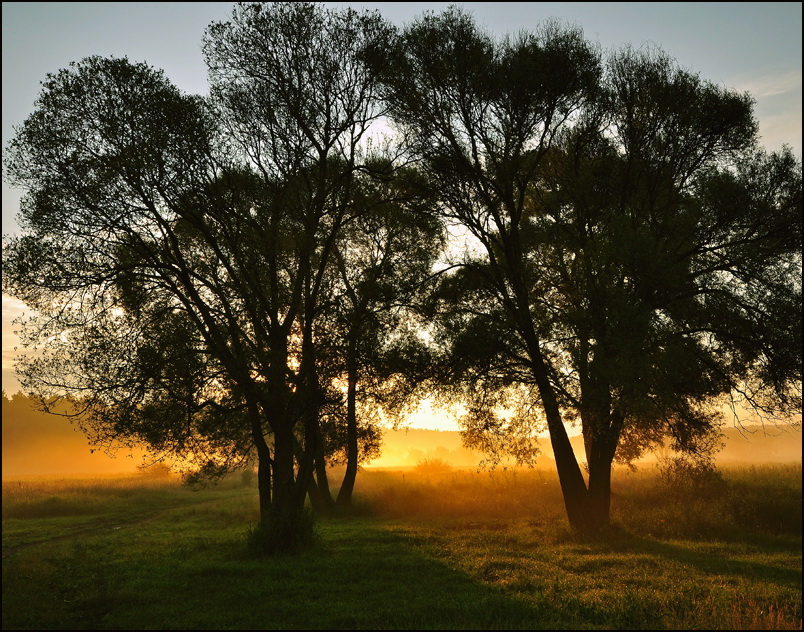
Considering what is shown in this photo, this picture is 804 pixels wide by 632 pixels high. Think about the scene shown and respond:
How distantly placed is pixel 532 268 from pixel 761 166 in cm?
879

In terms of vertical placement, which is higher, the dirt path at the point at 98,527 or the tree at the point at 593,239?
the tree at the point at 593,239

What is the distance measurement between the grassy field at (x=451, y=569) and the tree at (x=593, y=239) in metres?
3.45

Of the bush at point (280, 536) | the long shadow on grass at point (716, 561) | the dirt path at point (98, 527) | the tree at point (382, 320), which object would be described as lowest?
the dirt path at point (98, 527)

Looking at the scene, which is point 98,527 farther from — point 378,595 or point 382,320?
point 378,595

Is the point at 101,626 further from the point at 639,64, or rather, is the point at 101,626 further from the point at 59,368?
the point at 639,64

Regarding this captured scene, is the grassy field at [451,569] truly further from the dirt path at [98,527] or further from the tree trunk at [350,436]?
the tree trunk at [350,436]

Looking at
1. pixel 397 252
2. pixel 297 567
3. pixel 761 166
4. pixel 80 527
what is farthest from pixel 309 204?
pixel 80 527

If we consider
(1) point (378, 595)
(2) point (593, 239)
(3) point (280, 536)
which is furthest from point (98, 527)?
(2) point (593, 239)

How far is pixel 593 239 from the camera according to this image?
20.0 meters

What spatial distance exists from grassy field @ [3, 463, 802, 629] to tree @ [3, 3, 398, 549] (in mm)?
3337

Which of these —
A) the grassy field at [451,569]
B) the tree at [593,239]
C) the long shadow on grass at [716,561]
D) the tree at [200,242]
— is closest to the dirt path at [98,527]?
the grassy field at [451,569]

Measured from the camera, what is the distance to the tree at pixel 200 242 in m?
16.9

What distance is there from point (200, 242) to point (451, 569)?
46.9 ft

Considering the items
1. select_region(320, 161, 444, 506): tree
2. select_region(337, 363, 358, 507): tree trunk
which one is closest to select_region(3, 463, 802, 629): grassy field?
select_region(337, 363, 358, 507): tree trunk
